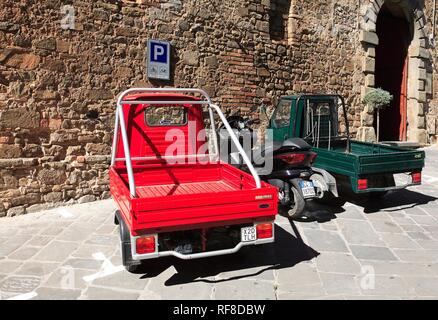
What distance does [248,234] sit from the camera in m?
3.31

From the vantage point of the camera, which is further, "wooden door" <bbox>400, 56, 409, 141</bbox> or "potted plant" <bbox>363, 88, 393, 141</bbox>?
"wooden door" <bbox>400, 56, 409, 141</bbox>

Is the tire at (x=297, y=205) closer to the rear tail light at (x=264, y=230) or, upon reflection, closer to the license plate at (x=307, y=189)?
the license plate at (x=307, y=189)

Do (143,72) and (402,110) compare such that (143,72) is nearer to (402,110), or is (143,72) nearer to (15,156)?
(15,156)

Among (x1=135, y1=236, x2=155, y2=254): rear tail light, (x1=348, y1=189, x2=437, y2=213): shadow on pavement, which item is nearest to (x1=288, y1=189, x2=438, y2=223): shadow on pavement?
(x1=348, y1=189, x2=437, y2=213): shadow on pavement

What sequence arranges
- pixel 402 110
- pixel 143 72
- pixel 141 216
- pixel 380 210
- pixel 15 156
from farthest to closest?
pixel 402 110, pixel 143 72, pixel 380 210, pixel 15 156, pixel 141 216

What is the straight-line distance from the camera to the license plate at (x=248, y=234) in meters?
3.30

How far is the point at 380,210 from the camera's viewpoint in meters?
5.68

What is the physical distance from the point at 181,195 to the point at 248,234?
27.2 inches

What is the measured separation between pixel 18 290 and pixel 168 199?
1.47 meters

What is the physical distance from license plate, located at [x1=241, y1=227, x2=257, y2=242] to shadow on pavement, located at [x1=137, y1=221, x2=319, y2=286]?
1.35ft

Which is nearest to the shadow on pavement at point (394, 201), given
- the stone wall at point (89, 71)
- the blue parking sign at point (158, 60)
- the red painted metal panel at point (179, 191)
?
the red painted metal panel at point (179, 191)

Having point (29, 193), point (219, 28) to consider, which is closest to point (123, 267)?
point (29, 193)

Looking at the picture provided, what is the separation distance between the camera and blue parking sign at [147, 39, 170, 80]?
630 cm

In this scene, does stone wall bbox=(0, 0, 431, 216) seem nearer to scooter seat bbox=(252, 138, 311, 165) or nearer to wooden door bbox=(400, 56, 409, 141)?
scooter seat bbox=(252, 138, 311, 165)
